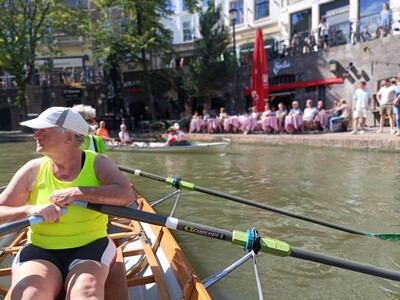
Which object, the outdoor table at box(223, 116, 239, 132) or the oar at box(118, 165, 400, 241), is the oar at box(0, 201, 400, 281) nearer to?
the oar at box(118, 165, 400, 241)

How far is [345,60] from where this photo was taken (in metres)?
19.4

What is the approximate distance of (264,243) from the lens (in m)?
2.62

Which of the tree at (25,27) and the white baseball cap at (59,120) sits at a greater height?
the tree at (25,27)

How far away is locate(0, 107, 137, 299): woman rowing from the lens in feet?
7.79

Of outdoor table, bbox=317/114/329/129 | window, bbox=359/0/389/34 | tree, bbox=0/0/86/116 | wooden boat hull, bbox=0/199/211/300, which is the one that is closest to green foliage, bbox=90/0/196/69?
tree, bbox=0/0/86/116

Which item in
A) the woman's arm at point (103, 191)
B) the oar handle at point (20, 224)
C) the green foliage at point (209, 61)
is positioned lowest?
the oar handle at point (20, 224)

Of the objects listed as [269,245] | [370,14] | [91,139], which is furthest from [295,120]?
[269,245]

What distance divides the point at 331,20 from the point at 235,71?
6481mm

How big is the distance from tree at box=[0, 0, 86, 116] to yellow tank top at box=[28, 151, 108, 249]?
24.9 meters

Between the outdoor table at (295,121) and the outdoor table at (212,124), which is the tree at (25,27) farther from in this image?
the outdoor table at (295,121)

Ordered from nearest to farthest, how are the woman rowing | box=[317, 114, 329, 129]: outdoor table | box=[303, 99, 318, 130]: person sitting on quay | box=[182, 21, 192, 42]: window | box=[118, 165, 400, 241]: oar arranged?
1. the woman rowing
2. box=[118, 165, 400, 241]: oar
3. box=[317, 114, 329, 129]: outdoor table
4. box=[303, 99, 318, 130]: person sitting on quay
5. box=[182, 21, 192, 42]: window

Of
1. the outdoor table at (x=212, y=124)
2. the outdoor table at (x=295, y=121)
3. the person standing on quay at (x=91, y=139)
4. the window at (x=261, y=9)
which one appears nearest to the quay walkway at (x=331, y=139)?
the outdoor table at (x=212, y=124)

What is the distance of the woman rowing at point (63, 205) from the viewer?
238cm

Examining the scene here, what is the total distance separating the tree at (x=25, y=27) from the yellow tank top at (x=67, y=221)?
81.6ft
